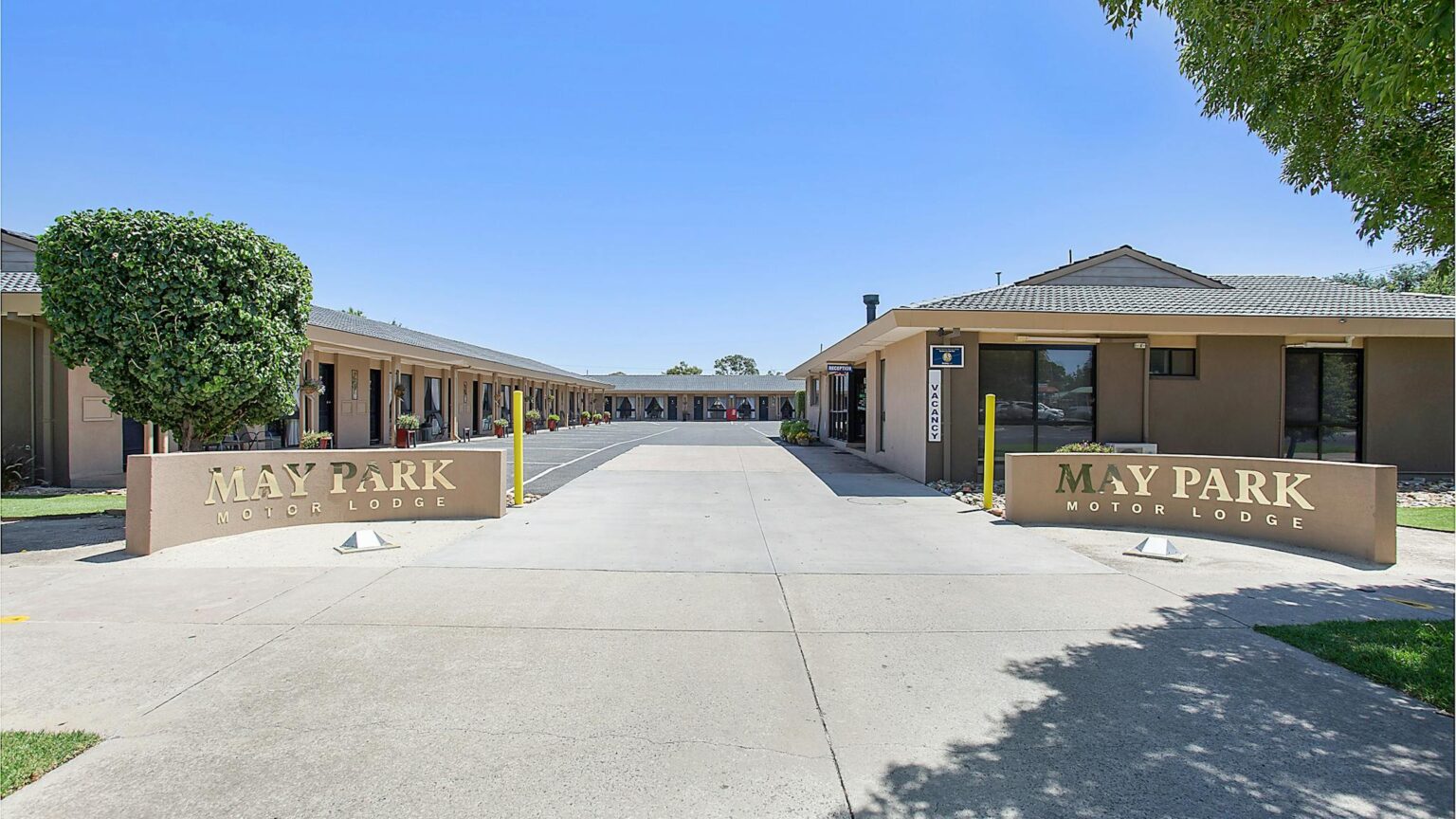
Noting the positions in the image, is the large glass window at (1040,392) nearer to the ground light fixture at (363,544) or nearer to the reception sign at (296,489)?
the reception sign at (296,489)

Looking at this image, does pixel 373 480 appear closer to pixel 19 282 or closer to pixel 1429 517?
pixel 19 282

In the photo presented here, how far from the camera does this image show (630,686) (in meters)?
4.20

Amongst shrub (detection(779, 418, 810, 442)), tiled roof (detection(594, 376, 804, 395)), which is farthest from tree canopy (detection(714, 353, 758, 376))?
shrub (detection(779, 418, 810, 442))

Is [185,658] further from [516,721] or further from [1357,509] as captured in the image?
[1357,509]

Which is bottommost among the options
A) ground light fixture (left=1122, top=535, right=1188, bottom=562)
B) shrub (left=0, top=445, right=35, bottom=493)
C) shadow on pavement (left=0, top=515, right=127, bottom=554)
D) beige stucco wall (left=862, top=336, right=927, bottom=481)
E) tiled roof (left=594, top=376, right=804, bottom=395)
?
shadow on pavement (left=0, top=515, right=127, bottom=554)

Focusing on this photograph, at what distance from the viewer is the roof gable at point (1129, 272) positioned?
65.4ft

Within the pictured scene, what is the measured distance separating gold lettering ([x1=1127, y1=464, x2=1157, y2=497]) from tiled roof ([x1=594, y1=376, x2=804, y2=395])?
52.6 meters

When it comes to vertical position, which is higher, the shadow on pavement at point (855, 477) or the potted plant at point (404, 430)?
the potted plant at point (404, 430)

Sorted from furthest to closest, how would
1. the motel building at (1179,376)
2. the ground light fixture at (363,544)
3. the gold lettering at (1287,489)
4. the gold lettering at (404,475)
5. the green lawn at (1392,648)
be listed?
the motel building at (1179,376)
the gold lettering at (404,475)
the gold lettering at (1287,489)
the ground light fixture at (363,544)
the green lawn at (1392,648)

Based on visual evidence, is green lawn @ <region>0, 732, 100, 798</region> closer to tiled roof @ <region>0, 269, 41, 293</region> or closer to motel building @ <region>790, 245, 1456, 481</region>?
motel building @ <region>790, 245, 1456, 481</region>

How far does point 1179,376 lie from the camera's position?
46.3ft

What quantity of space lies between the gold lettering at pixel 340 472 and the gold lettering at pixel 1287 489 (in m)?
11.8

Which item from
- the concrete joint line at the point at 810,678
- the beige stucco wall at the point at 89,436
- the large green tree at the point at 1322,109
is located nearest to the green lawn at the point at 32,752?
the concrete joint line at the point at 810,678

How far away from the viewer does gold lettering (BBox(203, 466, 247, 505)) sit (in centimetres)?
847
